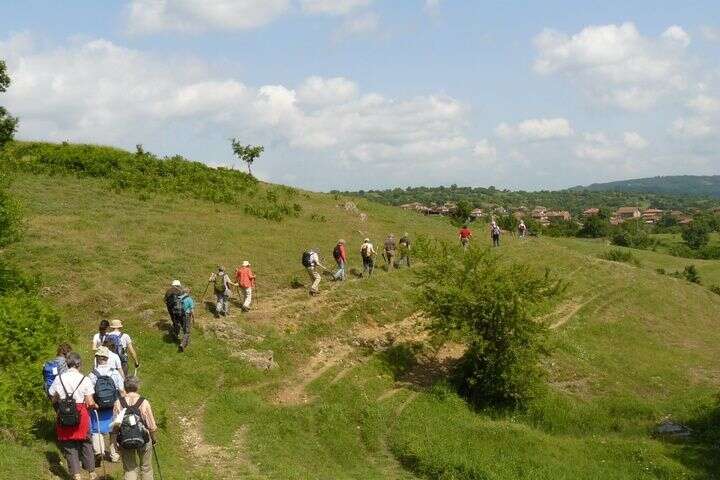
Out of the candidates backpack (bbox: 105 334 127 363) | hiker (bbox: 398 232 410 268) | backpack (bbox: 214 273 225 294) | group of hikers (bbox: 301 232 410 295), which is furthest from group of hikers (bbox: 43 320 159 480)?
hiker (bbox: 398 232 410 268)

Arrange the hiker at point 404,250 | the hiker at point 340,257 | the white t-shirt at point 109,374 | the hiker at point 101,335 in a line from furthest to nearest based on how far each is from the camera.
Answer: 1. the hiker at point 404,250
2. the hiker at point 340,257
3. the hiker at point 101,335
4. the white t-shirt at point 109,374

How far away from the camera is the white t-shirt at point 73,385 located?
10.4 meters

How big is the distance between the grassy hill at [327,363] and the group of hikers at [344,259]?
2.14ft

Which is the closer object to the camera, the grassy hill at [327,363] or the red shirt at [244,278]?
the grassy hill at [327,363]

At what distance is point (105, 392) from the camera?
1081 centimetres

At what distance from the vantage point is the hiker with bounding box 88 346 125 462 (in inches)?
425

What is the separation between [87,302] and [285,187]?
26088 mm

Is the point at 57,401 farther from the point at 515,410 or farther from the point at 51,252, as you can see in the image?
the point at 51,252

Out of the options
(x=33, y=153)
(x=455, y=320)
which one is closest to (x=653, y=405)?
(x=455, y=320)

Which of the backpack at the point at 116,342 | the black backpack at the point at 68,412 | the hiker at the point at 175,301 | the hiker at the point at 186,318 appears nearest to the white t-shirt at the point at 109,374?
the black backpack at the point at 68,412

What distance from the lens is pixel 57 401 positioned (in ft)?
34.1

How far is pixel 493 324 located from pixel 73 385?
14.9 meters

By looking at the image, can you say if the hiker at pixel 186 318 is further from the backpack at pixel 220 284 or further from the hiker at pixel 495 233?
the hiker at pixel 495 233

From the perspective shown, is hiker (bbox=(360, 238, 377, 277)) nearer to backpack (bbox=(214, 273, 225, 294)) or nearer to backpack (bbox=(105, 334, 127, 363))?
backpack (bbox=(214, 273, 225, 294))
